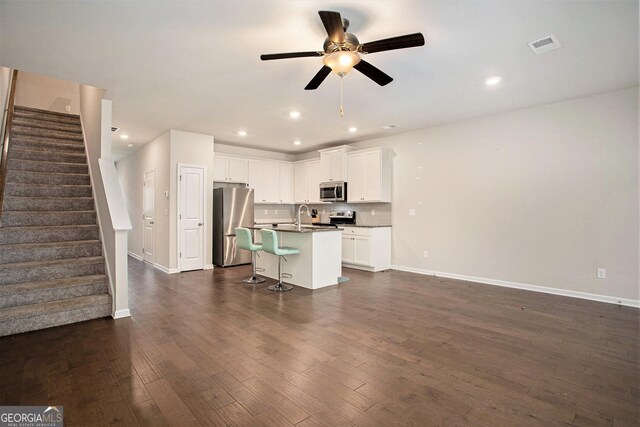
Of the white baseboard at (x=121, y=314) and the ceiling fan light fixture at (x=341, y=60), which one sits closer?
the ceiling fan light fixture at (x=341, y=60)

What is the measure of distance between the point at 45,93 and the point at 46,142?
9.20ft

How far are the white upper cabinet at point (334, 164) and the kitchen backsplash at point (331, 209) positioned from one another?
29.9 inches

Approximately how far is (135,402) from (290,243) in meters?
3.29

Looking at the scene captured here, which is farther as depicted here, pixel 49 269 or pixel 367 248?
pixel 367 248

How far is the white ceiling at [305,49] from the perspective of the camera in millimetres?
2412

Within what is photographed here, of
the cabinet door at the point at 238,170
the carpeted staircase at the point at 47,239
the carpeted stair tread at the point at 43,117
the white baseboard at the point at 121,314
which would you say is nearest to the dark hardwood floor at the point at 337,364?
the white baseboard at the point at 121,314

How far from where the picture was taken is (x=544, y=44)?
9.45 feet

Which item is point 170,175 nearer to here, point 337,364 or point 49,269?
point 49,269

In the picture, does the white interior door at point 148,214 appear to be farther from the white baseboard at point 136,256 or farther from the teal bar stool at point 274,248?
the teal bar stool at point 274,248

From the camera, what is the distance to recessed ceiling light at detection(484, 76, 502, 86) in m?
3.63

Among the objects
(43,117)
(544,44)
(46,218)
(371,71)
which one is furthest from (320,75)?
(43,117)

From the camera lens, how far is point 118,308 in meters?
3.45

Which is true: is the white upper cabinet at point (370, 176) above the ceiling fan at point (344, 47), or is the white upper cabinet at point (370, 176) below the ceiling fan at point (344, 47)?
below

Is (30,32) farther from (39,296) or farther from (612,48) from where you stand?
(612,48)
